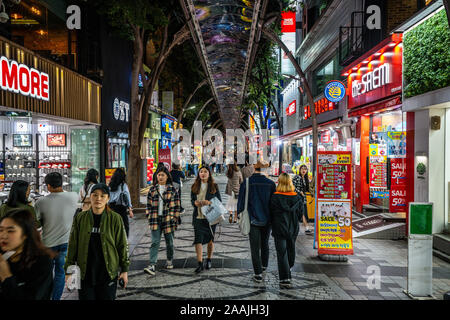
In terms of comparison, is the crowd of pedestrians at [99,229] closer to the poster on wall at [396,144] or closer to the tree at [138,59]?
the poster on wall at [396,144]

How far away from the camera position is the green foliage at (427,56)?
26.6 feet

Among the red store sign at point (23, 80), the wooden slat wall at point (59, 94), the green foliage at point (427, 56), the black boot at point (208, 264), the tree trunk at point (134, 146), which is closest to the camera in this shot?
the black boot at point (208, 264)

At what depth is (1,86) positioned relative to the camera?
8727 mm

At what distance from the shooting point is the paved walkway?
553 cm

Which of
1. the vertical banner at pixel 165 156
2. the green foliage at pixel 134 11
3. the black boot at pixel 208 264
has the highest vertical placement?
the green foliage at pixel 134 11

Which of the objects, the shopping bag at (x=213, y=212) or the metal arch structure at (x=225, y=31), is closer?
the shopping bag at (x=213, y=212)

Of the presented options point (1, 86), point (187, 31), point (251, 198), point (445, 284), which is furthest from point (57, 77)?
point (445, 284)

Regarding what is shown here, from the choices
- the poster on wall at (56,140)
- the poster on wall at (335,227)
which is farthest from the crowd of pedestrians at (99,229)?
the poster on wall at (56,140)

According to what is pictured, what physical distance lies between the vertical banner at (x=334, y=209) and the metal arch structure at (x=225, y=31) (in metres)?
4.83

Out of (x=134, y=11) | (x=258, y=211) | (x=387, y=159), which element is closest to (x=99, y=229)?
(x=258, y=211)

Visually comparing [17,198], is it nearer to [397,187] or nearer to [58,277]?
[58,277]

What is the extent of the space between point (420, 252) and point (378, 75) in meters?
7.53

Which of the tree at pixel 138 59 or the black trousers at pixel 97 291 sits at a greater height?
the tree at pixel 138 59
